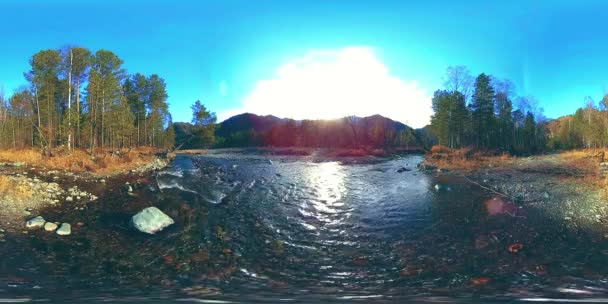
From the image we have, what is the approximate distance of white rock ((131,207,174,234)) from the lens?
1201 centimetres

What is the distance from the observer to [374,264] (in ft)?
32.1

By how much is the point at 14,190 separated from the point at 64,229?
5027 mm

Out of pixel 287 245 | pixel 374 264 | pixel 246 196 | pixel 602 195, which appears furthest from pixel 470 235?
pixel 246 196

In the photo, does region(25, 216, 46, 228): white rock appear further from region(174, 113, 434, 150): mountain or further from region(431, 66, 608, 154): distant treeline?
region(174, 113, 434, 150): mountain

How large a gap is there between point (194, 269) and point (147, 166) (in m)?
23.6

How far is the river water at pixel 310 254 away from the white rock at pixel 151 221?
1.11 feet

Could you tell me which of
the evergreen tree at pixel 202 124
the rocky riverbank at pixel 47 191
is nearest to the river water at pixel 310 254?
the rocky riverbank at pixel 47 191

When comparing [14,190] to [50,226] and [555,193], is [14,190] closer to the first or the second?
[50,226]

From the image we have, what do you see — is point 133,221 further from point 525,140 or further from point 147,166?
point 525,140

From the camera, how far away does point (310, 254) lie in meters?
10.4

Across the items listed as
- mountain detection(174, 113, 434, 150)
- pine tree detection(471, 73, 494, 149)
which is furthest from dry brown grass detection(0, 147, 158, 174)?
mountain detection(174, 113, 434, 150)

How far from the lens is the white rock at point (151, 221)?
1201 cm

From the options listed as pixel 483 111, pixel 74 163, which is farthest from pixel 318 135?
pixel 74 163

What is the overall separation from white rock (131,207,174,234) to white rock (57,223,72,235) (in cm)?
187
